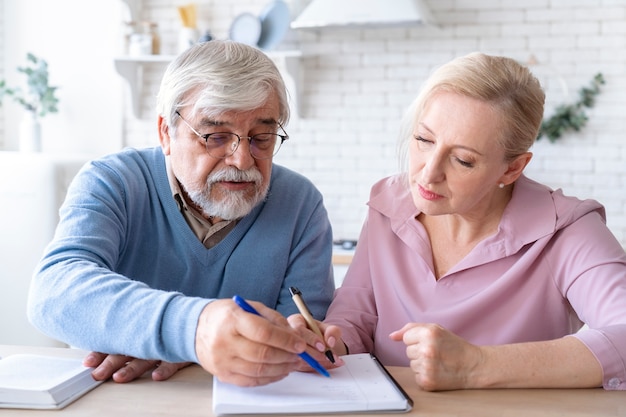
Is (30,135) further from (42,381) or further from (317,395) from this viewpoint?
(317,395)

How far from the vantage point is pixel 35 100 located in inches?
171

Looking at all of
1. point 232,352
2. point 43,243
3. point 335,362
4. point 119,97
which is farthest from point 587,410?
point 119,97

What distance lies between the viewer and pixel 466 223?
6.40 feet

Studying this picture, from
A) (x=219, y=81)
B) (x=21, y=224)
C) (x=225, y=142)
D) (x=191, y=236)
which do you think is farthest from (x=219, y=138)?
(x=21, y=224)

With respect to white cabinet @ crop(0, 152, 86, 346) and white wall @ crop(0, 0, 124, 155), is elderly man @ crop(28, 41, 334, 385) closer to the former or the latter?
white cabinet @ crop(0, 152, 86, 346)

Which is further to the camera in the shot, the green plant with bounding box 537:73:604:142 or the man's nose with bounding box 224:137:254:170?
the green plant with bounding box 537:73:604:142

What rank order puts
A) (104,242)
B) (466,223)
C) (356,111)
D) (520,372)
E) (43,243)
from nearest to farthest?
(520,372)
(104,242)
(466,223)
(43,243)
(356,111)

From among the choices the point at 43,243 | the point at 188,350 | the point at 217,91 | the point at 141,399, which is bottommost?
the point at 43,243

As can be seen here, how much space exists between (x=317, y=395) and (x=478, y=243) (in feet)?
2.38

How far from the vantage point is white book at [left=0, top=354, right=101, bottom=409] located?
4.37ft

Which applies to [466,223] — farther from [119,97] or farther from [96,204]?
[119,97]

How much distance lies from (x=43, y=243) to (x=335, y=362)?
213 centimetres

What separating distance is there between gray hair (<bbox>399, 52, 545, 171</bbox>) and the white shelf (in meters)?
2.32

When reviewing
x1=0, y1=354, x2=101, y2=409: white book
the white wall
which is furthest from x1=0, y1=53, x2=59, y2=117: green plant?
x1=0, y1=354, x2=101, y2=409: white book
